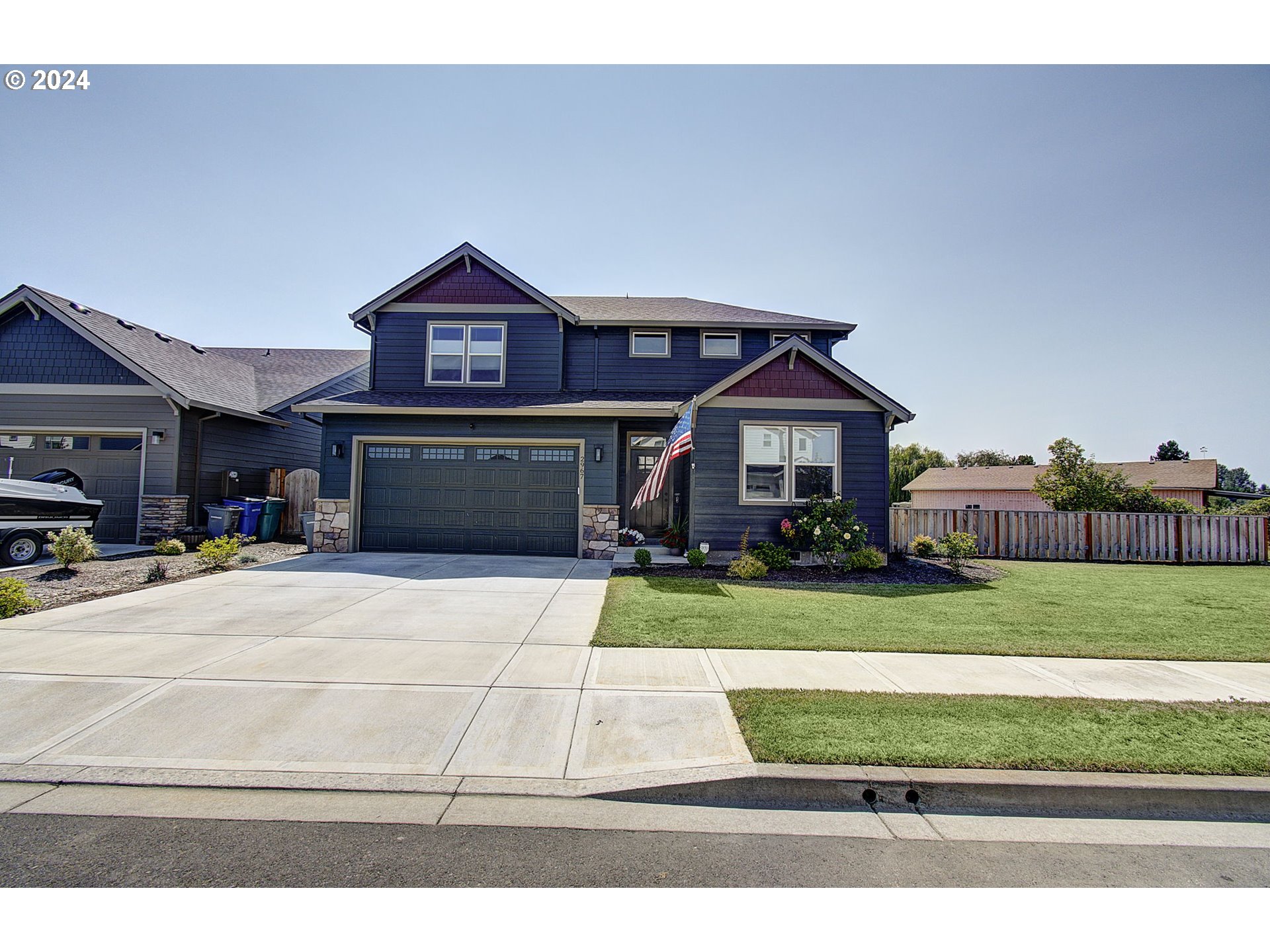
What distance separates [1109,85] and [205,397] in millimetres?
18195

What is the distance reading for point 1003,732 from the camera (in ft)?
13.9

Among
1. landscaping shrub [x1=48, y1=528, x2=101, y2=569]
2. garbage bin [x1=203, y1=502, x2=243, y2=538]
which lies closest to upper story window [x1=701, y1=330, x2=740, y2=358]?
garbage bin [x1=203, y1=502, x2=243, y2=538]

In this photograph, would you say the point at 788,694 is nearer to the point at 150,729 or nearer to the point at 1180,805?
the point at 1180,805

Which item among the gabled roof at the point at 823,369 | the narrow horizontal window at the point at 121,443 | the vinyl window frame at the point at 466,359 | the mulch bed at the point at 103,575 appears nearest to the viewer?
the mulch bed at the point at 103,575

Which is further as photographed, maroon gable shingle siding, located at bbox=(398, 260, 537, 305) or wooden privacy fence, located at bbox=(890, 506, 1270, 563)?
wooden privacy fence, located at bbox=(890, 506, 1270, 563)

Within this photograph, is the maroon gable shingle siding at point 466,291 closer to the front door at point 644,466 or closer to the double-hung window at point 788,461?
the front door at point 644,466

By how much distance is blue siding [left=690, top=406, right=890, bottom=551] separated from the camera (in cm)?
1244

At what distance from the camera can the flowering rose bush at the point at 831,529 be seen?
38.9ft

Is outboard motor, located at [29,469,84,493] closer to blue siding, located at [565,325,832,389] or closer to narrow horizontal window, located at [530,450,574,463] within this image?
narrow horizontal window, located at [530,450,574,463]

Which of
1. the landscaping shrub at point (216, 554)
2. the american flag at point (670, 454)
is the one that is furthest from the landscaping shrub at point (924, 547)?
the landscaping shrub at point (216, 554)

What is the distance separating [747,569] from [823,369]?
4638mm

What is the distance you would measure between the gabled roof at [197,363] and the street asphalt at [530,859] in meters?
14.2

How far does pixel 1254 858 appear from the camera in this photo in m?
3.07

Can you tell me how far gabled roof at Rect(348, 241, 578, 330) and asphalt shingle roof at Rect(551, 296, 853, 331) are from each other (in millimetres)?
570
